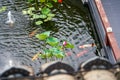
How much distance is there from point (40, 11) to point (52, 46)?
1912 mm

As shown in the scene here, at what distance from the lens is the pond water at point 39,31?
26.8 feet

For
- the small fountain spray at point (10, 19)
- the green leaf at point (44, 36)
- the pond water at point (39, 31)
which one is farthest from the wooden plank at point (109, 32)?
the small fountain spray at point (10, 19)

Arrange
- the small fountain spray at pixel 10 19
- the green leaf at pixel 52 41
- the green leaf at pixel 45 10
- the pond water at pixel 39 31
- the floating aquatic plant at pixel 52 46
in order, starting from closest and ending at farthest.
A: the floating aquatic plant at pixel 52 46
the pond water at pixel 39 31
the green leaf at pixel 52 41
the small fountain spray at pixel 10 19
the green leaf at pixel 45 10

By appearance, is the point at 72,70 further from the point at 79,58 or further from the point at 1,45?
the point at 1,45

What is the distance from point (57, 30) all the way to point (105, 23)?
1.55 meters

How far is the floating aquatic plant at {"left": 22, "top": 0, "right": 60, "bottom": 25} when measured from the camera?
9586mm

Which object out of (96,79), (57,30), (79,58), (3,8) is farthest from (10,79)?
(3,8)

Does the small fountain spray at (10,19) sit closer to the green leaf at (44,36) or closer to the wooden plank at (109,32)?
the green leaf at (44,36)

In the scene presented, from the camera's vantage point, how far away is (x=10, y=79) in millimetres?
4082

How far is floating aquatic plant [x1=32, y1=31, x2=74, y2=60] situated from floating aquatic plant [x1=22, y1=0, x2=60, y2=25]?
1.06 metres

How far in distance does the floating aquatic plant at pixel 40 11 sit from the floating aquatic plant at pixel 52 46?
1.06 meters

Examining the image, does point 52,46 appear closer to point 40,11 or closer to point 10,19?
point 10,19

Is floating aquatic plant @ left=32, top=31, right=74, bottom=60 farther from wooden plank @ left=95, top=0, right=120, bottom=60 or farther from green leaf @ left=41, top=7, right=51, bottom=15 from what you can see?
green leaf @ left=41, top=7, right=51, bottom=15

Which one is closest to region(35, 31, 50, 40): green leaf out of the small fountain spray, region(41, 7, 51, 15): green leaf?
the small fountain spray
